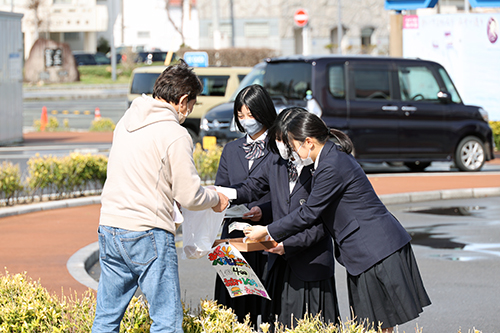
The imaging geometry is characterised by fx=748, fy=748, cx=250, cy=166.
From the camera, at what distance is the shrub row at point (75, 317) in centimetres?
407

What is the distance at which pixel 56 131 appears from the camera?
24.0 m

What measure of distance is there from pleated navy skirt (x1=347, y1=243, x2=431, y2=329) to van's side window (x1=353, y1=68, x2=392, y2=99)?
961 cm

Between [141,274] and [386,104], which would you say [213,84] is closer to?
[386,104]

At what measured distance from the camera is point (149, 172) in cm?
357

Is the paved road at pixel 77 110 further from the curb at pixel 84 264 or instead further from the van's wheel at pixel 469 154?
the curb at pixel 84 264

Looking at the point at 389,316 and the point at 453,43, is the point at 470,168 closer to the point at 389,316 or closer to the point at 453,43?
the point at 453,43

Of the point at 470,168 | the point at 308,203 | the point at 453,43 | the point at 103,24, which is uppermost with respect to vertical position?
the point at 103,24

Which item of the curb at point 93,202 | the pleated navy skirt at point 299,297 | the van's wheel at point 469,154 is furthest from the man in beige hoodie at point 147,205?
the van's wheel at point 469,154

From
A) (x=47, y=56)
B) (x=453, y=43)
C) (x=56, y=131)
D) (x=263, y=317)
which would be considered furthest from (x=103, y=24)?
(x=263, y=317)

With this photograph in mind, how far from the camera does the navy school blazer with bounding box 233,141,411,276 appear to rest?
13.3 ft

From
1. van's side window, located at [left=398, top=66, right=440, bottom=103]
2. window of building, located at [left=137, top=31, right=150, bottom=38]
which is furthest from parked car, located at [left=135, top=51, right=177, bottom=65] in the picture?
van's side window, located at [left=398, top=66, right=440, bottom=103]

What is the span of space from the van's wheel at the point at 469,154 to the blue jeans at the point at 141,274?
11.4 m

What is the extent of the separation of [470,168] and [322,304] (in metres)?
10.7

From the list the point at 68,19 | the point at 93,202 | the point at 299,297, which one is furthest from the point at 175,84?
the point at 68,19
